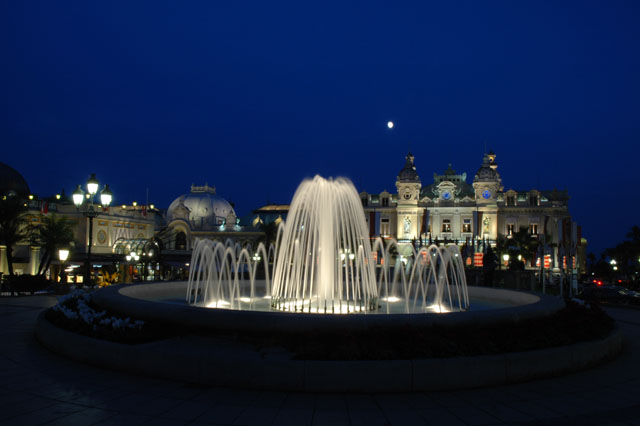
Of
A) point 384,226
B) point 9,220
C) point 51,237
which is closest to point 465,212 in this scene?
point 384,226

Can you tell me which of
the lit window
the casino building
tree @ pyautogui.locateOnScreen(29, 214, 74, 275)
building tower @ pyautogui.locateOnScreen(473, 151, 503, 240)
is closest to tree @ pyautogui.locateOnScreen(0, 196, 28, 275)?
tree @ pyautogui.locateOnScreen(29, 214, 74, 275)

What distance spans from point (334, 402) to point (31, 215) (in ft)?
168

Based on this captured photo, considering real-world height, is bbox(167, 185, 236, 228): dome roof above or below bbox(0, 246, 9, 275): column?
above

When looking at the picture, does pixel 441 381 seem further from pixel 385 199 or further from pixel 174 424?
pixel 385 199

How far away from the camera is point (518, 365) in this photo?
7.61 meters

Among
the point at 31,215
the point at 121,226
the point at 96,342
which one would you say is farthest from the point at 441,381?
the point at 121,226

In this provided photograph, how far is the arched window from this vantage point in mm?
78062

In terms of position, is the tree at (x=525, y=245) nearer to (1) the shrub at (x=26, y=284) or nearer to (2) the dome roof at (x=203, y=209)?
(1) the shrub at (x=26, y=284)

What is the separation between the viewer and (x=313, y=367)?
702 cm

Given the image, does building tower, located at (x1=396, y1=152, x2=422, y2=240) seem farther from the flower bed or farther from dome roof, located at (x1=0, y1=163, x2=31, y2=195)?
the flower bed

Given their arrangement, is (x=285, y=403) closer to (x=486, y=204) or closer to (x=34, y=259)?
(x=34, y=259)

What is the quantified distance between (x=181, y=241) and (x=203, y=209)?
10852 mm

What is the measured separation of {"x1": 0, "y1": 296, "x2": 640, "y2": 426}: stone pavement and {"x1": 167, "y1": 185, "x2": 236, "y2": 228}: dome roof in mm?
76782

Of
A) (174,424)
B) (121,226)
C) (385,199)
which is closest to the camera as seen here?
(174,424)
